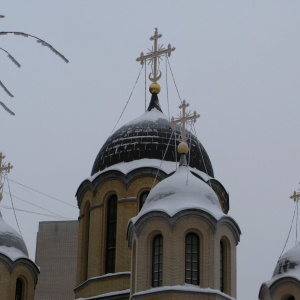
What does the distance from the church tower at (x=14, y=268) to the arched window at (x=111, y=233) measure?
2135 millimetres

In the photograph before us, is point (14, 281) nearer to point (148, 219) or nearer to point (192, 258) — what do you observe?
point (148, 219)

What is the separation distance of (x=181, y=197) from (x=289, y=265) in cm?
389

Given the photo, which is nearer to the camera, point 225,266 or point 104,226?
point 225,266

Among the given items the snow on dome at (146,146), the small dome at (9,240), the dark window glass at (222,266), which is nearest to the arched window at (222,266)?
the dark window glass at (222,266)

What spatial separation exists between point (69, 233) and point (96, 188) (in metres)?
15.8

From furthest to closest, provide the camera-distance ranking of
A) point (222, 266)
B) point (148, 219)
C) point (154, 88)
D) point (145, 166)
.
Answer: point (154, 88), point (145, 166), point (222, 266), point (148, 219)

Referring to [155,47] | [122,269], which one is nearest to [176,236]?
[122,269]

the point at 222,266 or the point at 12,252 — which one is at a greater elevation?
the point at 12,252

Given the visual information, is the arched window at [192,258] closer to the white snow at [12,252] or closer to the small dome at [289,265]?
the small dome at [289,265]

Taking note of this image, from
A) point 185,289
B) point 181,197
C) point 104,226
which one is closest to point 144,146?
point 104,226

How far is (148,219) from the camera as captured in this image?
17453mm

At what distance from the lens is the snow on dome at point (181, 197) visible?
685 inches

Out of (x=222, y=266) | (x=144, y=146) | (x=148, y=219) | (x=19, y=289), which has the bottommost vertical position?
(x=222, y=266)

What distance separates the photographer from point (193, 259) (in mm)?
17031
